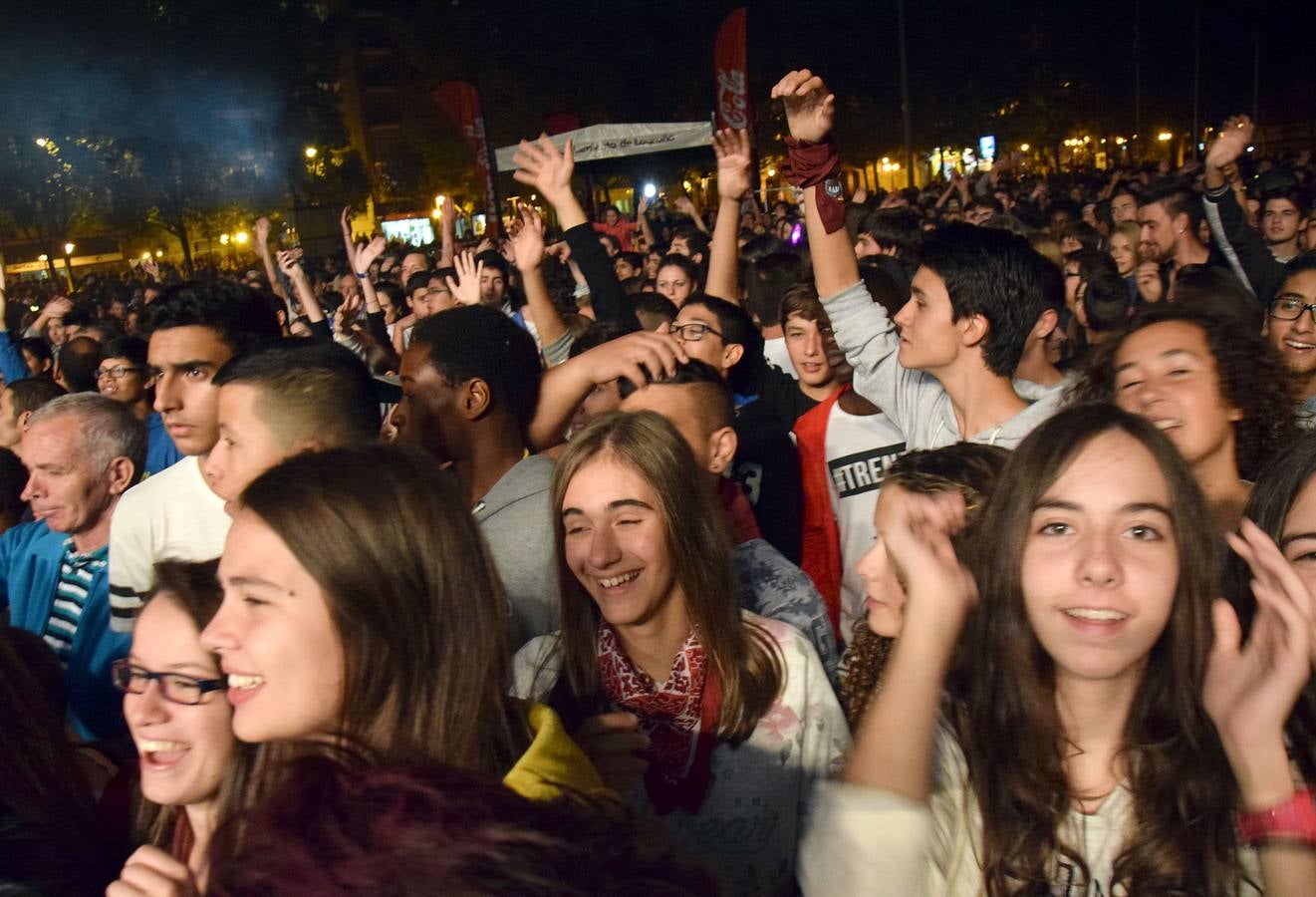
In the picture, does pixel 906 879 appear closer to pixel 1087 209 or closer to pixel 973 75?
pixel 1087 209

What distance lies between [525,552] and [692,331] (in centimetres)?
208

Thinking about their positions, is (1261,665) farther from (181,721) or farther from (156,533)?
(156,533)

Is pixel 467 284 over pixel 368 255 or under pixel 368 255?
under

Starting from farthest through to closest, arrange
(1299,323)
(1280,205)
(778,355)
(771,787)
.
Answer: (1280,205)
(778,355)
(1299,323)
(771,787)

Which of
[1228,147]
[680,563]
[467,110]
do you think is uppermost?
[467,110]

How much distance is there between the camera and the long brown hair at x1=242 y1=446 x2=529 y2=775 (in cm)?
181

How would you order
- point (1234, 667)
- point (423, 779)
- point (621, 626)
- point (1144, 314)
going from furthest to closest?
point (1144, 314) → point (621, 626) → point (1234, 667) → point (423, 779)

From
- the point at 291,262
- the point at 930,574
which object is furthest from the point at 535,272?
the point at 291,262

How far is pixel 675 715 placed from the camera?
8.44ft

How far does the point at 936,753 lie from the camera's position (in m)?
2.09

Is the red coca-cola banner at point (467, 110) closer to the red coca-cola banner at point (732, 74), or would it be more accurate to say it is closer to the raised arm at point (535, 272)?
the red coca-cola banner at point (732, 74)

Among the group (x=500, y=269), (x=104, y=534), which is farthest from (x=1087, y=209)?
(x=104, y=534)

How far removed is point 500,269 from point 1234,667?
836cm

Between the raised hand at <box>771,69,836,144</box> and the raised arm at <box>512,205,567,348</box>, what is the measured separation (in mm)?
1365
